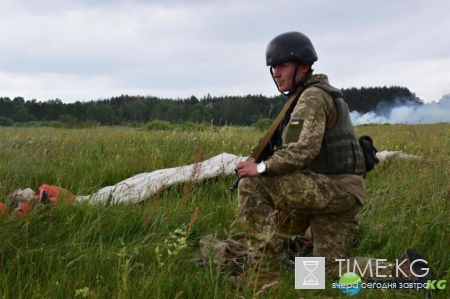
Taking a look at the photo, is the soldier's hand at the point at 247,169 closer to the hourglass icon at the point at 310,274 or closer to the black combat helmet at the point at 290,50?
the hourglass icon at the point at 310,274

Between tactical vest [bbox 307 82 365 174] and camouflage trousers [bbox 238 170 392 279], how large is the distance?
11 centimetres

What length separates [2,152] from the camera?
20.4 feet

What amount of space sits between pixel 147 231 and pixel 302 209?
1.31 m

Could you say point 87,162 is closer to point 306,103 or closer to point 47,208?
point 47,208

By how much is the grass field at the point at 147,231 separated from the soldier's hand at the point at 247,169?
447 mm

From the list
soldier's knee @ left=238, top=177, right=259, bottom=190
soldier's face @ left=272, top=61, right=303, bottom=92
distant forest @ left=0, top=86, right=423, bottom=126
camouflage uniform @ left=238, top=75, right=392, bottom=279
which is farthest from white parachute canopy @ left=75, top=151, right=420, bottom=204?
distant forest @ left=0, top=86, right=423, bottom=126

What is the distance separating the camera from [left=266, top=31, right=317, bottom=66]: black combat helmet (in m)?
3.44

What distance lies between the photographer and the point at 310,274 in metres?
3.12

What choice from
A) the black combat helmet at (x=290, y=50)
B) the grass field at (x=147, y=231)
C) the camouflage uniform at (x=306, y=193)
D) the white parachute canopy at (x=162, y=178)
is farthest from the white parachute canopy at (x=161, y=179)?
the black combat helmet at (x=290, y=50)

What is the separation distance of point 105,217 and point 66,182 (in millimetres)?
1950

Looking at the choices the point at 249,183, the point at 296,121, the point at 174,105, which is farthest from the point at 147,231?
the point at 174,105

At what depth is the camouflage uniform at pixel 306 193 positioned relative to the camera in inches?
122

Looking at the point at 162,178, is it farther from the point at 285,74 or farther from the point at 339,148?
the point at 339,148

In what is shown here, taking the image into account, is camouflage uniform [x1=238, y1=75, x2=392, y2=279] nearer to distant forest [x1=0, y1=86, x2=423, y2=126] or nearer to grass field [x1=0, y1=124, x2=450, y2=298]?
grass field [x1=0, y1=124, x2=450, y2=298]
